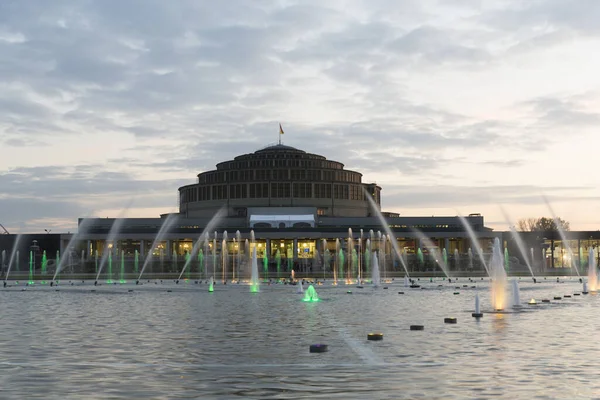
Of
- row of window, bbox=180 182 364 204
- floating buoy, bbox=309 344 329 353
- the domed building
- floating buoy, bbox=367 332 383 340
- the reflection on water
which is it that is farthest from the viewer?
row of window, bbox=180 182 364 204

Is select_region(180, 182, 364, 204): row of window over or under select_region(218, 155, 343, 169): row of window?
under

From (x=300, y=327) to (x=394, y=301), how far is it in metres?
17.2

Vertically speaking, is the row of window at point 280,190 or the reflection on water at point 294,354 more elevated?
the row of window at point 280,190

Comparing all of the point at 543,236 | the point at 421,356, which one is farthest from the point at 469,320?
the point at 543,236

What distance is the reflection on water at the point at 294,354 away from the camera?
1537cm

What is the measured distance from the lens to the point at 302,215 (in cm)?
18438

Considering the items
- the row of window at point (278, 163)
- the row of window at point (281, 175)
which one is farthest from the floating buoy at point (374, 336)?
the row of window at point (278, 163)

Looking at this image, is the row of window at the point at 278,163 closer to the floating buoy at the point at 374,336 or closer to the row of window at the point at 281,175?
the row of window at the point at 281,175

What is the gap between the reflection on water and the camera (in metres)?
15.4

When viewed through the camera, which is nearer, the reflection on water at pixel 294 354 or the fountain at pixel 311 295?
the reflection on water at pixel 294 354

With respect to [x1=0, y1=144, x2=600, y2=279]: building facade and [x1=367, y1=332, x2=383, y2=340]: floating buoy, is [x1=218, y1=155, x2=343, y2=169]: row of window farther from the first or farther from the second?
[x1=367, y1=332, x2=383, y2=340]: floating buoy

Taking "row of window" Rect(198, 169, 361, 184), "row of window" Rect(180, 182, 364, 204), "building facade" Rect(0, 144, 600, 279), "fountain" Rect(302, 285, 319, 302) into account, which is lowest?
"fountain" Rect(302, 285, 319, 302)

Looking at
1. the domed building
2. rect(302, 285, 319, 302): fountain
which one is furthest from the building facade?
rect(302, 285, 319, 302): fountain

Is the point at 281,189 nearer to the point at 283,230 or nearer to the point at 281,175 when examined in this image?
the point at 281,175
